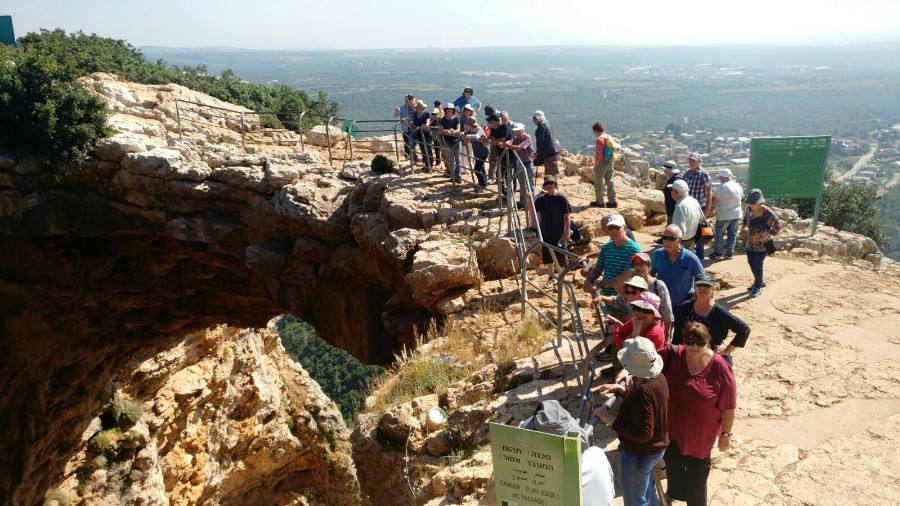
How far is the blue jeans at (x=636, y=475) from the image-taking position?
17.3 ft

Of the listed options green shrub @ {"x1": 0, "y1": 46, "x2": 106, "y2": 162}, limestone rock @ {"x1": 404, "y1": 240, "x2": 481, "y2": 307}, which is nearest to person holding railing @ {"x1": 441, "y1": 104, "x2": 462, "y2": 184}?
limestone rock @ {"x1": 404, "y1": 240, "x2": 481, "y2": 307}

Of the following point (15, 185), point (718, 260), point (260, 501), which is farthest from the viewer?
point (260, 501)

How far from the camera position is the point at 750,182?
41.4 feet

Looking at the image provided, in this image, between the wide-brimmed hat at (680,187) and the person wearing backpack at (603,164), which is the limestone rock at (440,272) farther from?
the person wearing backpack at (603,164)

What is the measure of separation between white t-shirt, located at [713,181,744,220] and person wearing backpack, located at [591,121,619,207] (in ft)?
8.06

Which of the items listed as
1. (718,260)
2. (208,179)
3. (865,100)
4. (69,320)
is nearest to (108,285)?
(69,320)

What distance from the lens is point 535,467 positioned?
4449 mm

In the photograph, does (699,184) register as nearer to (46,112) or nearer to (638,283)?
(638,283)

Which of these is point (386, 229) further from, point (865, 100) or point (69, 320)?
point (865, 100)

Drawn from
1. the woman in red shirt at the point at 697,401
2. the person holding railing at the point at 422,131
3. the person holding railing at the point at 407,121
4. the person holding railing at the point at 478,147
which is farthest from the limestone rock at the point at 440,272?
the woman in red shirt at the point at 697,401

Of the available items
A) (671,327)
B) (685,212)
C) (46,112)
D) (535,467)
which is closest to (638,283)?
(671,327)

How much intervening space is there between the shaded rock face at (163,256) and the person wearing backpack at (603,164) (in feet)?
9.57

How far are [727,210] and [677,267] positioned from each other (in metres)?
4.93

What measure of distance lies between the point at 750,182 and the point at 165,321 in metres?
14.3
